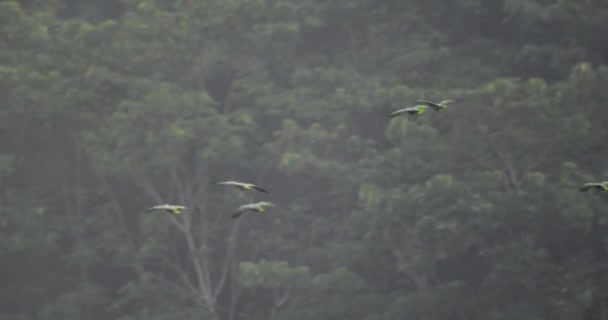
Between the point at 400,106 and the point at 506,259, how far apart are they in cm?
282

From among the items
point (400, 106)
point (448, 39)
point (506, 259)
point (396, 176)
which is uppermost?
point (448, 39)

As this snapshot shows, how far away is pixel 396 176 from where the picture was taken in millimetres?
14859

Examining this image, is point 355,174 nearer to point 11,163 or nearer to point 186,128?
point 186,128

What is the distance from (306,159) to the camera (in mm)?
15562

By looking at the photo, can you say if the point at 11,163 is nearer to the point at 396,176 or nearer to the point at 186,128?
the point at 186,128

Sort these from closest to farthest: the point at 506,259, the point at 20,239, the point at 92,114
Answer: the point at 506,259
the point at 20,239
the point at 92,114

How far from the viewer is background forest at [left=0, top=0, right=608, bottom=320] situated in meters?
14.2

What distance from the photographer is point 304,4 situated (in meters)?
17.0

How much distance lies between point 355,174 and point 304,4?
315 cm

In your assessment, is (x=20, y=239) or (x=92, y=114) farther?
(x=92, y=114)

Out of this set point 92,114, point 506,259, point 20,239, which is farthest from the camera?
point 92,114

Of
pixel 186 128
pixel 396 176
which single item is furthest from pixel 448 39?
pixel 186 128

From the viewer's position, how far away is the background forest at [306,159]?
1425 centimetres

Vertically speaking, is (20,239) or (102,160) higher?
(102,160)
